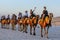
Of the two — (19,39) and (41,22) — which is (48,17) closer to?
(41,22)

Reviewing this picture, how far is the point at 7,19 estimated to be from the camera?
47.2 m

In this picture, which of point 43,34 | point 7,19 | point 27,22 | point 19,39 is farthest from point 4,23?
point 19,39

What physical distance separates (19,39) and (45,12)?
398 centimetres

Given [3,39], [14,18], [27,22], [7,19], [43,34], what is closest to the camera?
[3,39]

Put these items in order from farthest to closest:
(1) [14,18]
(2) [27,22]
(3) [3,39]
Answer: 1. (1) [14,18]
2. (2) [27,22]
3. (3) [3,39]

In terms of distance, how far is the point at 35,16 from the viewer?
29125mm

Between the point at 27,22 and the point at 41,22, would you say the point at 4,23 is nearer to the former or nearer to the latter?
the point at 27,22

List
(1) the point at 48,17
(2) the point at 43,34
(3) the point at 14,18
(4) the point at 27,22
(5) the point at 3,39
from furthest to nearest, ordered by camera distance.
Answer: (3) the point at 14,18
(4) the point at 27,22
(2) the point at 43,34
(1) the point at 48,17
(5) the point at 3,39

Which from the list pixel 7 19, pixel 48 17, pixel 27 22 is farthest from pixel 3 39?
pixel 7 19

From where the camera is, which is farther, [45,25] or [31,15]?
[31,15]

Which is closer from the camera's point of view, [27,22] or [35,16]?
[35,16]

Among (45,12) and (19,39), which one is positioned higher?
(45,12)

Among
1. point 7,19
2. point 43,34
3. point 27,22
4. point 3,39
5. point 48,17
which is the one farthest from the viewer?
point 7,19

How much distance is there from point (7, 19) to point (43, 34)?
781 inches
